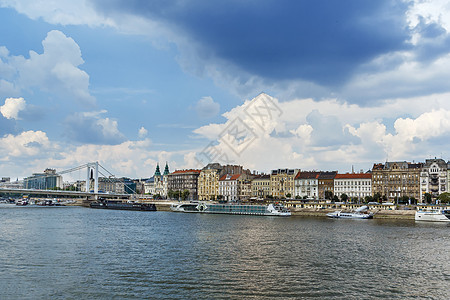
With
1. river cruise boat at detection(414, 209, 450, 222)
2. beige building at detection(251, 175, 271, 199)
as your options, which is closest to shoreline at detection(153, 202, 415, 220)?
river cruise boat at detection(414, 209, 450, 222)

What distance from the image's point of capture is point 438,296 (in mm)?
24328

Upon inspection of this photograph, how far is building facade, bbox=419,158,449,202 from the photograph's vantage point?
111 meters

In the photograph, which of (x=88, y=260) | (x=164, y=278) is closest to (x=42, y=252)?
(x=88, y=260)

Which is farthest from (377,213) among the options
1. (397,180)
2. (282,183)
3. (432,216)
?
(282,183)

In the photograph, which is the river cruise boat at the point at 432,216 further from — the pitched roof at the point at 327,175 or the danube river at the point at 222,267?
the pitched roof at the point at 327,175

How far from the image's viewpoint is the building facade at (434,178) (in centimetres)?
11100

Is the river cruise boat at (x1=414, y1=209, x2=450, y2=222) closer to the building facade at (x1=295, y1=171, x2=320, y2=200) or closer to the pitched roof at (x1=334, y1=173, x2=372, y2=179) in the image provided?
the pitched roof at (x1=334, y1=173, x2=372, y2=179)

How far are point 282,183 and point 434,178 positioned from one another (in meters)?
43.9

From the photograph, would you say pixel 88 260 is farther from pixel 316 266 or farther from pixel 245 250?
pixel 316 266

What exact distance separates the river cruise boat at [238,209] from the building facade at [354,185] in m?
27.2

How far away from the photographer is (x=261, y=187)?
145 metres

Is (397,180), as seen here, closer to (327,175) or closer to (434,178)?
(434,178)

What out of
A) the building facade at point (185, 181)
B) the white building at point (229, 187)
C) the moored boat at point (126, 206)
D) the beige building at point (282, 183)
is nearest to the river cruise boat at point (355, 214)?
the beige building at point (282, 183)

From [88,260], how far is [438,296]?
2355 cm
